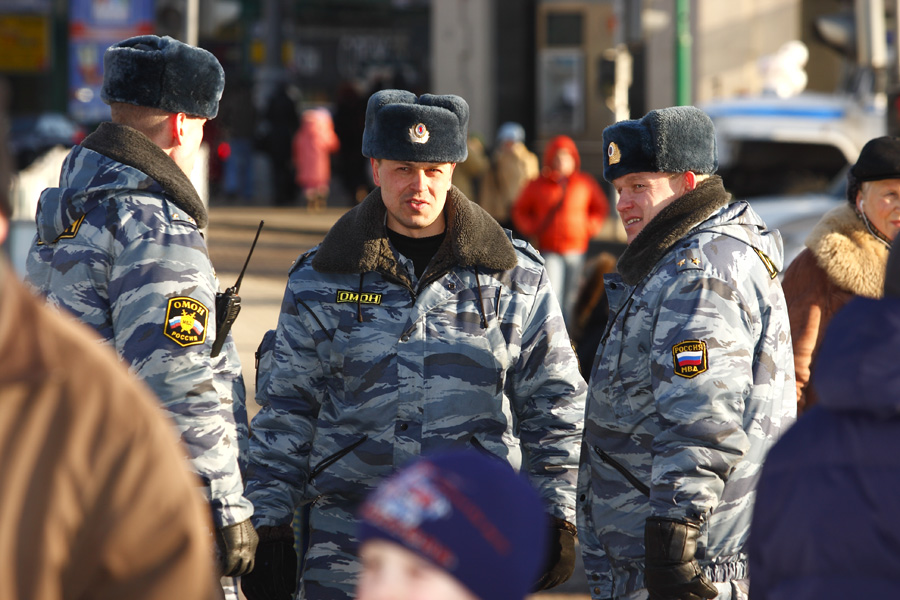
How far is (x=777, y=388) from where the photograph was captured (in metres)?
3.56

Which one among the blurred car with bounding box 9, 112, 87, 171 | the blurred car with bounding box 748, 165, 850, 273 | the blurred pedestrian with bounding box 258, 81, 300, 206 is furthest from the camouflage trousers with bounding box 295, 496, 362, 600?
the blurred car with bounding box 9, 112, 87, 171

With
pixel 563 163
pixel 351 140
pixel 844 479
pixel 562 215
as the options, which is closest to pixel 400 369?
pixel 844 479

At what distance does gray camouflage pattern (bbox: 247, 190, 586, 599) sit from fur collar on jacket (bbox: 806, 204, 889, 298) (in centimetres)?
127

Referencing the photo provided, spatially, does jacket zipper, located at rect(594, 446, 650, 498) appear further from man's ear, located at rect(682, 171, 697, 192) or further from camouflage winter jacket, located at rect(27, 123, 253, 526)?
camouflage winter jacket, located at rect(27, 123, 253, 526)

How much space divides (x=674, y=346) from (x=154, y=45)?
179 cm

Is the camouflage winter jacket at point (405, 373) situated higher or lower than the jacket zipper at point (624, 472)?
higher

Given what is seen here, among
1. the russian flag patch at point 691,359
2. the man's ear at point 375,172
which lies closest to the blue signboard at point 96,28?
the man's ear at point 375,172

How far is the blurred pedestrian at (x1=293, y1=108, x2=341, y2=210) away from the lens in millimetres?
19906

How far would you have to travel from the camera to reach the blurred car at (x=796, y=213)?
10.6 meters

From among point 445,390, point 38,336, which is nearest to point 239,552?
point 445,390

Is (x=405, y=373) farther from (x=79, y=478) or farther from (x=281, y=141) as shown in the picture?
(x=281, y=141)

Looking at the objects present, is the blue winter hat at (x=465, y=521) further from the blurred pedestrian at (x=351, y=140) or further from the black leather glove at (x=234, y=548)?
the blurred pedestrian at (x=351, y=140)

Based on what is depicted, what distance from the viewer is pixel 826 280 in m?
4.61

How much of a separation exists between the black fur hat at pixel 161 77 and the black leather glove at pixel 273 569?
1261 millimetres
